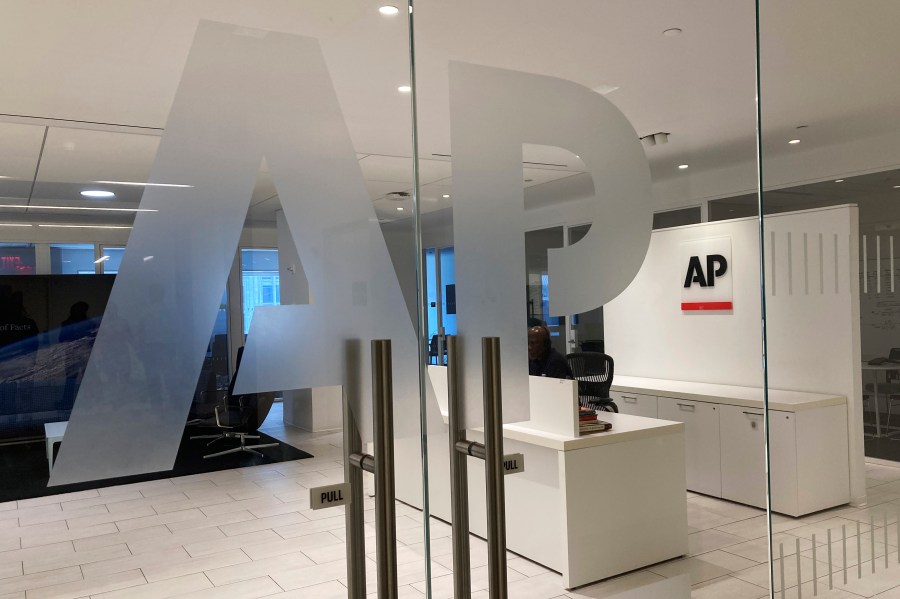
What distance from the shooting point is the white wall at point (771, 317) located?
1850mm

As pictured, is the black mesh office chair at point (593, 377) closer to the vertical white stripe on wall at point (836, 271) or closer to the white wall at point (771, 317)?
the white wall at point (771, 317)

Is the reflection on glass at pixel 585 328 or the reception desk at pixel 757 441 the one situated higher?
the reflection on glass at pixel 585 328

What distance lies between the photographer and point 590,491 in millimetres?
1795

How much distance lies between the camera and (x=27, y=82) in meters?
1.19

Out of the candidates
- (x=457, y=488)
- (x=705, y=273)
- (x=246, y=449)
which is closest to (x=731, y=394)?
(x=705, y=273)

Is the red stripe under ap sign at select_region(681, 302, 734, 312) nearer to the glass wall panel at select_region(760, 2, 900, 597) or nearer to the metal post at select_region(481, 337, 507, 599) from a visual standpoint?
the glass wall panel at select_region(760, 2, 900, 597)

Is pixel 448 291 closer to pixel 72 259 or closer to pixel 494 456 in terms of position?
pixel 494 456

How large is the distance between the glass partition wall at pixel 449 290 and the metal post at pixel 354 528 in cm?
1

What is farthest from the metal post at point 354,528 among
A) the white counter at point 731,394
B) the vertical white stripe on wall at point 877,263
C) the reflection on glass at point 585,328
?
the vertical white stripe on wall at point 877,263

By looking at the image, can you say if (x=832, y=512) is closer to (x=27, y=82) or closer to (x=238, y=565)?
(x=238, y=565)

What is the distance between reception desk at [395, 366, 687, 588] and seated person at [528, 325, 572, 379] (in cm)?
2

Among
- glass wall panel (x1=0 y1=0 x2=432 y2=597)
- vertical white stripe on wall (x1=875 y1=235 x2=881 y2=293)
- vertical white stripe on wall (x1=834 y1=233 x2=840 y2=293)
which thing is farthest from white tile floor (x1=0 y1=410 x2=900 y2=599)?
vertical white stripe on wall (x1=875 y1=235 x2=881 y2=293)

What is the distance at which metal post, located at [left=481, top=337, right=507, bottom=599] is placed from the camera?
1.59m

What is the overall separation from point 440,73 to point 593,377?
0.83m
